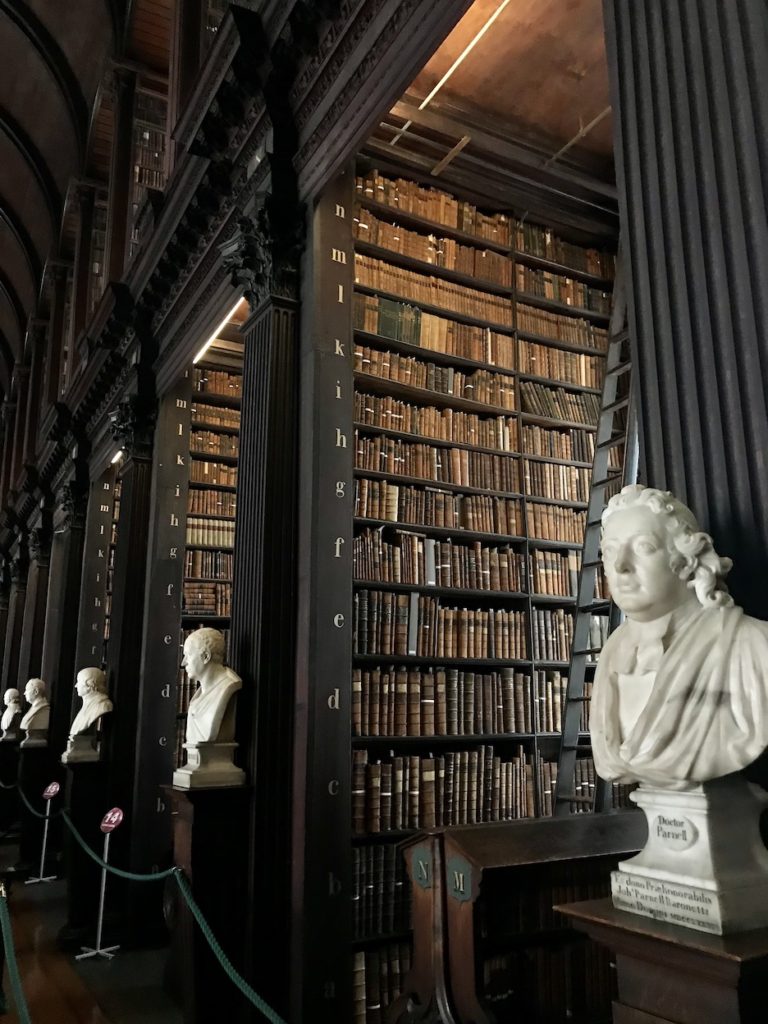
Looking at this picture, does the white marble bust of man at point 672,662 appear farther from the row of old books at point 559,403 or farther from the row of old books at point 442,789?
the row of old books at point 559,403

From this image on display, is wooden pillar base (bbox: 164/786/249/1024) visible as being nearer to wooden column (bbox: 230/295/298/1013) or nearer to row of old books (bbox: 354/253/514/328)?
wooden column (bbox: 230/295/298/1013)

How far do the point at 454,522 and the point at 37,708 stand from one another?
491 centimetres

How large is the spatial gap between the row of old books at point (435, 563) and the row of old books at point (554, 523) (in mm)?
194

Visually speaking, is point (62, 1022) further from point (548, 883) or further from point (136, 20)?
point (136, 20)

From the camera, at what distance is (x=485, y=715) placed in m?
3.80

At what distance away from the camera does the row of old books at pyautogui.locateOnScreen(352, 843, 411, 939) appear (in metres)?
3.14

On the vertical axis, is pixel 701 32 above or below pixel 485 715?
above

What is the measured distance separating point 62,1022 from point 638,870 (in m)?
3.24

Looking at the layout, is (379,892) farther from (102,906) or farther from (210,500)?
(210,500)

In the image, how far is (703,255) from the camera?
61.0 inches

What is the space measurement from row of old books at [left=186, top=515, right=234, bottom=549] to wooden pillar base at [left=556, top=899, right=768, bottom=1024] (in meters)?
4.51

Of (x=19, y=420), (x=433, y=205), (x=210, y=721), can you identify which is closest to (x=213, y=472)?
(x=433, y=205)

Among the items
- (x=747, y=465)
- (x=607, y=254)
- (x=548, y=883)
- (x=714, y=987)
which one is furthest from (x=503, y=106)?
(x=714, y=987)

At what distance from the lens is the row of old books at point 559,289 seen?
4.62 m
